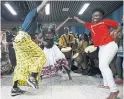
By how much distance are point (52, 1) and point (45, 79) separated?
6.41m

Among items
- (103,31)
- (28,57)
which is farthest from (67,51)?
(103,31)

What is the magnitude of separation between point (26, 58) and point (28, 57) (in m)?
0.04

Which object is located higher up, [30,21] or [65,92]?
[30,21]

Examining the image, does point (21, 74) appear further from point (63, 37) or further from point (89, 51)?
point (63, 37)

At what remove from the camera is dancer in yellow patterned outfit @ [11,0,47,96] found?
3699 mm

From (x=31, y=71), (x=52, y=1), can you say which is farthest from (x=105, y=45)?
(x=52, y=1)

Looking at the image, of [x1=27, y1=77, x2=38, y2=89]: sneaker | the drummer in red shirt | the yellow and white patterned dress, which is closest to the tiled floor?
[x1=27, y1=77, x2=38, y2=89]: sneaker

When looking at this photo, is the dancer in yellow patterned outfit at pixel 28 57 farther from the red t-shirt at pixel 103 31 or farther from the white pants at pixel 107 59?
the white pants at pixel 107 59

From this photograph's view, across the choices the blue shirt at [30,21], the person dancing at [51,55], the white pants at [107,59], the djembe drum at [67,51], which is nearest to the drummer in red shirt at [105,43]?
the white pants at [107,59]

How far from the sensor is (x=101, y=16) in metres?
3.61

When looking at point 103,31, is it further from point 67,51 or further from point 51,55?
point 67,51

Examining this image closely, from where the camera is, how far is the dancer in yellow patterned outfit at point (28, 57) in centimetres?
370

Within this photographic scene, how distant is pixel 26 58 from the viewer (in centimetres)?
376

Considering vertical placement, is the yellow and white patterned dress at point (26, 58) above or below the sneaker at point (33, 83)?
above
